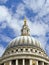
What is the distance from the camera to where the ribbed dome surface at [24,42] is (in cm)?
11672

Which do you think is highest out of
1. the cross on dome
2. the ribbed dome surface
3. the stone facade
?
the cross on dome

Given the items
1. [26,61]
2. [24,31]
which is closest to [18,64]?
[26,61]

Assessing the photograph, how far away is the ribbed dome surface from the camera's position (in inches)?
4595

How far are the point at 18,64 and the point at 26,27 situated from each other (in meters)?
23.5

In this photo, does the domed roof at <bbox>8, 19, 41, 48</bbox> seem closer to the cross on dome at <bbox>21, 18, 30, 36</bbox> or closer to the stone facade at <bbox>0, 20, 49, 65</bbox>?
the stone facade at <bbox>0, 20, 49, 65</bbox>

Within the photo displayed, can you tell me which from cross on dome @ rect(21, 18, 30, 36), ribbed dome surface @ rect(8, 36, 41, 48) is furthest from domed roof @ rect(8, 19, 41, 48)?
cross on dome @ rect(21, 18, 30, 36)

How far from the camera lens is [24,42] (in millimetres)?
116938

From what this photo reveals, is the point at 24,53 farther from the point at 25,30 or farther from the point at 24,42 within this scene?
the point at 25,30

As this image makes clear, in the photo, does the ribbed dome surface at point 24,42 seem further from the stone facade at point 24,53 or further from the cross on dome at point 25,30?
the cross on dome at point 25,30

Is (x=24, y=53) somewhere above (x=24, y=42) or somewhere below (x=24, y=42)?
below

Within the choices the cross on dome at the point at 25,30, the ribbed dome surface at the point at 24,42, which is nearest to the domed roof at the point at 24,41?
the ribbed dome surface at the point at 24,42

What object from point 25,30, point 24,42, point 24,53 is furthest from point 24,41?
point 25,30

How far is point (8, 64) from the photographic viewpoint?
10969 centimetres

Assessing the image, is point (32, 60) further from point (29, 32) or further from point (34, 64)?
point (29, 32)
